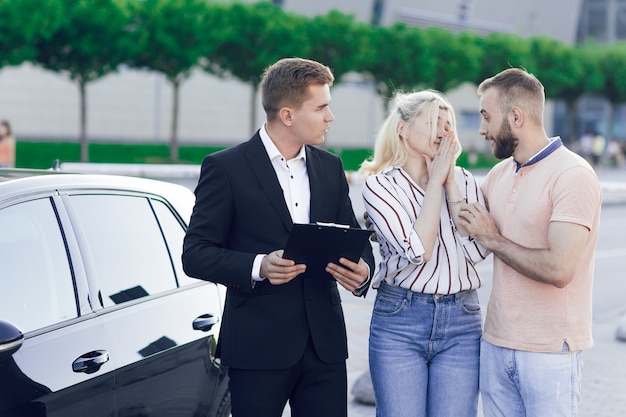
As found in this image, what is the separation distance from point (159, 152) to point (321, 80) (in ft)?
116

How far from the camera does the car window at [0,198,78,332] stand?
3.08 meters

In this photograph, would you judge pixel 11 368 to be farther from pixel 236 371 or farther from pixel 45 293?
pixel 236 371

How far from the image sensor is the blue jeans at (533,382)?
3.27 meters

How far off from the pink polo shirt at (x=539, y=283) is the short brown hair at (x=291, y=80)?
820mm

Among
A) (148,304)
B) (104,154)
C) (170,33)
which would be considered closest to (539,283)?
(148,304)

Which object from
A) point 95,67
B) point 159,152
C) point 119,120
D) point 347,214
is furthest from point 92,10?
point 347,214

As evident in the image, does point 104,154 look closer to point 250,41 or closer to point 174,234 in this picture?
point 250,41

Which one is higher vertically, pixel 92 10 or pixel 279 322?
pixel 92 10

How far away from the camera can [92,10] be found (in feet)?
94.0

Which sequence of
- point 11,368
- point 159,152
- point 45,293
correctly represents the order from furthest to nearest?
point 159,152 < point 45,293 < point 11,368

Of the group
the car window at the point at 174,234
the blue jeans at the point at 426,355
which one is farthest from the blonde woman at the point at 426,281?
the car window at the point at 174,234

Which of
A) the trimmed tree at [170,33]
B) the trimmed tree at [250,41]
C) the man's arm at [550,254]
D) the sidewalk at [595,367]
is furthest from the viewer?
the trimmed tree at [250,41]

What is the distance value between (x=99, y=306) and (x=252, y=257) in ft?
2.01

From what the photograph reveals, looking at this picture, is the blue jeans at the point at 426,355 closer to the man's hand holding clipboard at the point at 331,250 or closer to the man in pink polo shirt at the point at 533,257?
the man in pink polo shirt at the point at 533,257
